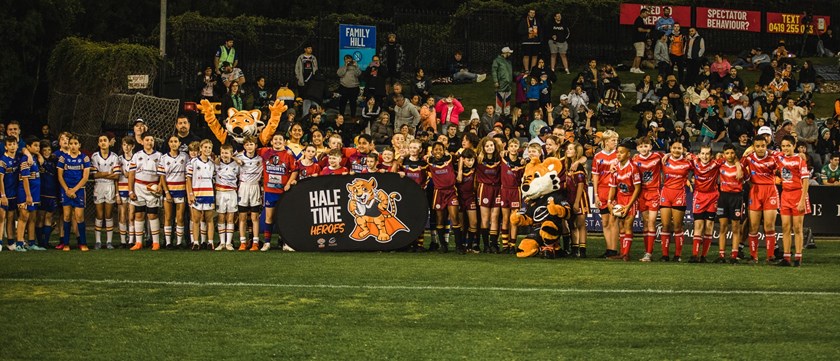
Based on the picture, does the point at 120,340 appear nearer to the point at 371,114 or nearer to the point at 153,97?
Result: the point at 153,97

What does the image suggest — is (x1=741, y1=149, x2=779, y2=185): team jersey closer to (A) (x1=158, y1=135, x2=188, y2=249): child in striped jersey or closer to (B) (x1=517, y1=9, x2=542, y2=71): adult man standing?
(A) (x1=158, y1=135, x2=188, y2=249): child in striped jersey

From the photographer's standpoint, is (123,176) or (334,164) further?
(123,176)

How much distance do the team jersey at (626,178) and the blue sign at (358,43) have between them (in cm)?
1481

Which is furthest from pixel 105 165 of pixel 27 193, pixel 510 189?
pixel 510 189

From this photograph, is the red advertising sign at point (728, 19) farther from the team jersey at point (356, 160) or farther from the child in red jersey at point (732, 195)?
the child in red jersey at point (732, 195)

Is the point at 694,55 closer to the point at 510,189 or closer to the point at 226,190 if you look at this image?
the point at 510,189

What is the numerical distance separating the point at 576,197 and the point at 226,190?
16.6ft

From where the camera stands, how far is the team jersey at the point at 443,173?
16984 mm

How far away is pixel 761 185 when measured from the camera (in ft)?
50.4

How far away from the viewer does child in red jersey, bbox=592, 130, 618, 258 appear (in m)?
16.3

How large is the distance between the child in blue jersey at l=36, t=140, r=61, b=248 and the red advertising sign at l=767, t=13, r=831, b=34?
82.2ft

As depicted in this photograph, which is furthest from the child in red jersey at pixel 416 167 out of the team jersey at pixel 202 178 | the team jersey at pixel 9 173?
the team jersey at pixel 9 173

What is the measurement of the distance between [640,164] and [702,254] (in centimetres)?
147

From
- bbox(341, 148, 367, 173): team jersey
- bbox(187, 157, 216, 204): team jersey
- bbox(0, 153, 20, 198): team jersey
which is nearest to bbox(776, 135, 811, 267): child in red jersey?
bbox(341, 148, 367, 173): team jersey
